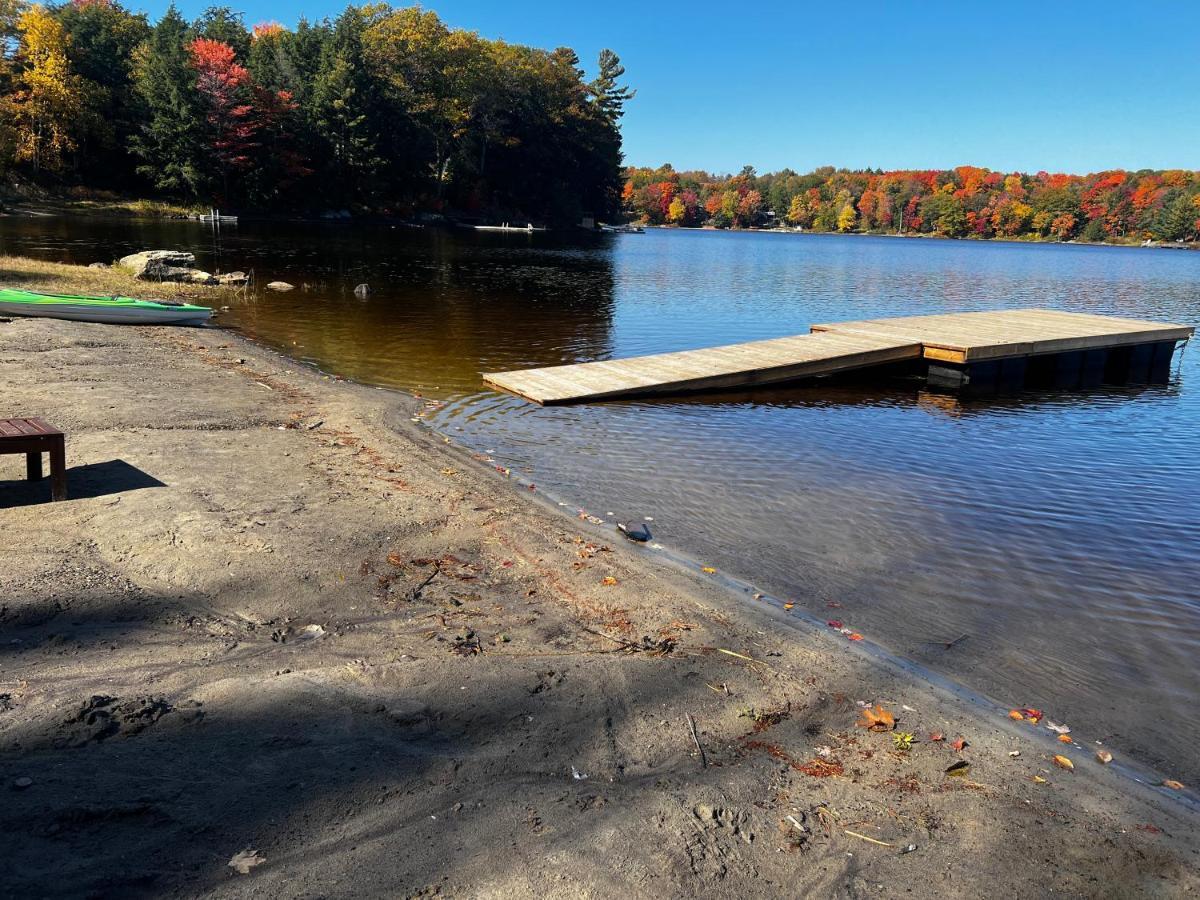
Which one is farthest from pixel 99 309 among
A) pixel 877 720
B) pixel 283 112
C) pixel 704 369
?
pixel 283 112

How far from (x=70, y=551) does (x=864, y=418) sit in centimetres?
1135

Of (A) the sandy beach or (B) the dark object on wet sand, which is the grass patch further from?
(B) the dark object on wet sand

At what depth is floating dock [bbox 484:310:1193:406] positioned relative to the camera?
13.9 m

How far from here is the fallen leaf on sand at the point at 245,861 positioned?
301 centimetres

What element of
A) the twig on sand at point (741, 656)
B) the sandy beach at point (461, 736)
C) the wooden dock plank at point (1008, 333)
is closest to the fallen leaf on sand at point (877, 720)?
the sandy beach at point (461, 736)

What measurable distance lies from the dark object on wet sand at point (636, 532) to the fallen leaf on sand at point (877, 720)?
9.89 feet

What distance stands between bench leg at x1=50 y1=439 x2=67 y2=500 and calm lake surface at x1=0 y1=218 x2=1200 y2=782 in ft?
14.6

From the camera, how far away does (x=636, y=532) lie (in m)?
7.60

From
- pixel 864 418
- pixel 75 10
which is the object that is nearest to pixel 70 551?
pixel 864 418

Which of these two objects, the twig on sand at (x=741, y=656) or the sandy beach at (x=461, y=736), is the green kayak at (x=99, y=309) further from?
the twig on sand at (x=741, y=656)

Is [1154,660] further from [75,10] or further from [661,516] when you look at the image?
[75,10]

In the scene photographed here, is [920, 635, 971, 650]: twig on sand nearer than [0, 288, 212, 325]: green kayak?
Yes

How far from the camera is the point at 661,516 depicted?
822cm

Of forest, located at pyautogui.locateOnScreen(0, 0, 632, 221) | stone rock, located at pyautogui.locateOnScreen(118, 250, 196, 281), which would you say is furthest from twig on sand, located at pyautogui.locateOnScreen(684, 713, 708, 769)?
forest, located at pyautogui.locateOnScreen(0, 0, 632, 221)
